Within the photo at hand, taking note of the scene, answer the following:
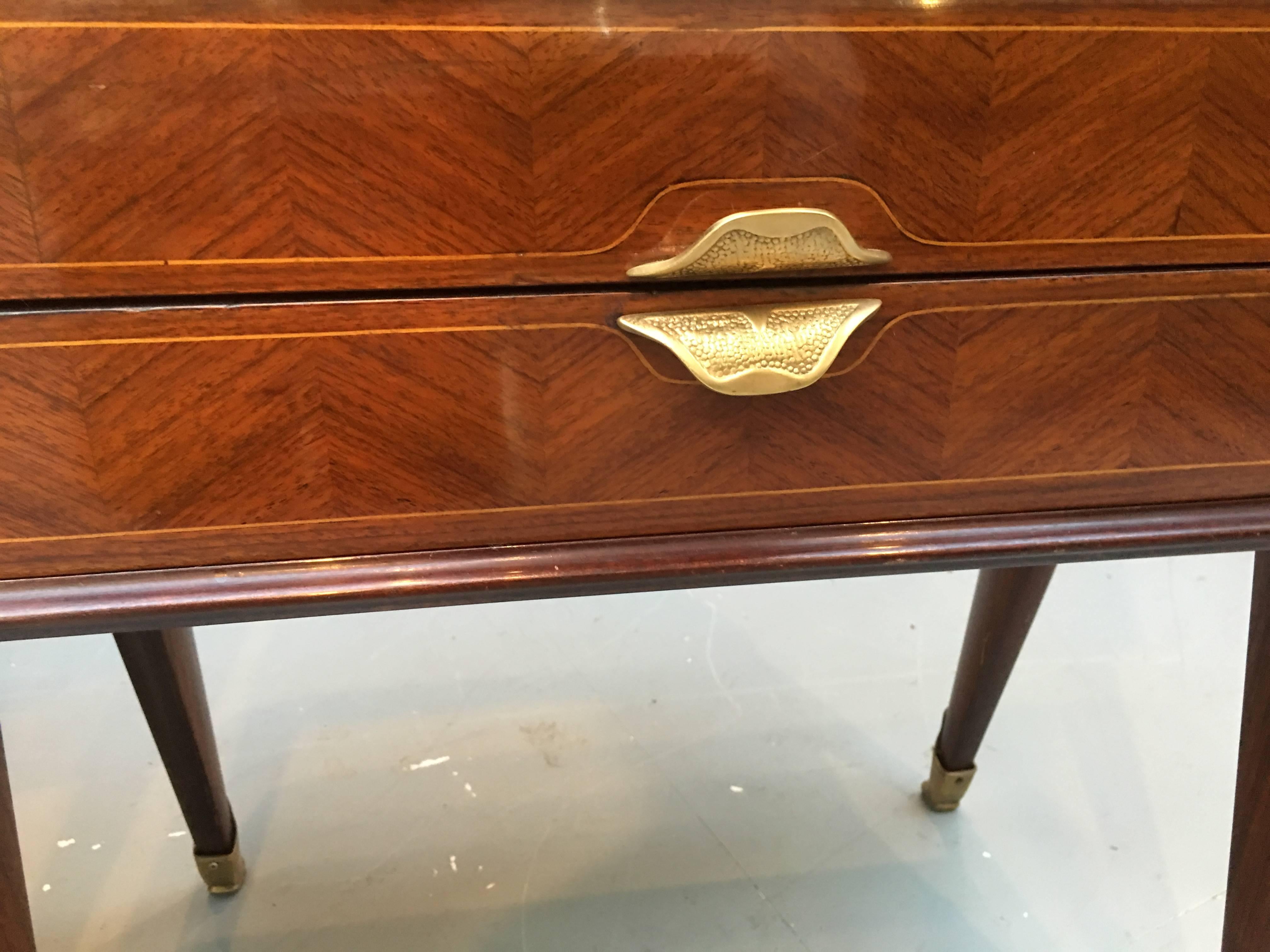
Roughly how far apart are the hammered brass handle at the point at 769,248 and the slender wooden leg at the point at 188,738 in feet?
1.35

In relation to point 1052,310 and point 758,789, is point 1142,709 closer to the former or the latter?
point 758,789

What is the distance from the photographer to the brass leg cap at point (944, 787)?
80 centimetres

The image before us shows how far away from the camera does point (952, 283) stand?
1.19ft

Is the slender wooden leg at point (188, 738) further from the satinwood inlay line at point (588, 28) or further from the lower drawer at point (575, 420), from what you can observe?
the satinwood inlay line at point (588, 28)

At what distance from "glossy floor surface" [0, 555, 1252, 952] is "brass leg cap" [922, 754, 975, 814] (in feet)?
0.06

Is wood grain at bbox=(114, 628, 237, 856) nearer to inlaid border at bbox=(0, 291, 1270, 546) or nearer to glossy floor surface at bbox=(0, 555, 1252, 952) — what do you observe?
glossy floor surface at bbox=(0, 555, 1252, 952)

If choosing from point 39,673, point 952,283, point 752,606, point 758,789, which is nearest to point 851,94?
point 952,283

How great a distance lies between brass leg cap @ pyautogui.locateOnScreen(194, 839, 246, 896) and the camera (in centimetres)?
73

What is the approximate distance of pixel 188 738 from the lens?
661mm

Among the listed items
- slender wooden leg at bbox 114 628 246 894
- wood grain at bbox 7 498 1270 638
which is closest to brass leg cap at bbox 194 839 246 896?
slender wooden leg at bbox 114 628 246 894

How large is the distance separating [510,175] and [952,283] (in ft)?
0.53

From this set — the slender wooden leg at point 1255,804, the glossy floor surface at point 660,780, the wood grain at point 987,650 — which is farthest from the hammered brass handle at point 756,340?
the glossy floor surface at point 660,780

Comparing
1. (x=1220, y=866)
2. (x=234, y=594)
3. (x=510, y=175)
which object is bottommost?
(x=1220, y=866)

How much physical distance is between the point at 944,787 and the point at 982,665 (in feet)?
0.43
